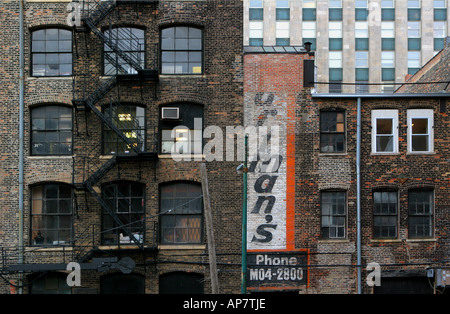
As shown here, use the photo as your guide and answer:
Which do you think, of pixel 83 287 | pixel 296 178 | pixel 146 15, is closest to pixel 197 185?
pixel 296 178

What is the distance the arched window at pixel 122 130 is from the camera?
18.5m

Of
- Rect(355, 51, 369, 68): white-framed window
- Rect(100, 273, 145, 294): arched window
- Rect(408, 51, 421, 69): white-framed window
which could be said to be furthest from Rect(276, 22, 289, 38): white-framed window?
Rect(100, 273, 145, 294): arched window

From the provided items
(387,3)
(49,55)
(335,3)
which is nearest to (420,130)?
(49,55)

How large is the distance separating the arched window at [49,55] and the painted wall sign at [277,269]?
10.7m

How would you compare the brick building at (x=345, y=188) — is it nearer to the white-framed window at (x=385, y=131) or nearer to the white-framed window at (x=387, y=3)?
the white-framed window at (x=385, y=131)

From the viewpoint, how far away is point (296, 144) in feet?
60.7

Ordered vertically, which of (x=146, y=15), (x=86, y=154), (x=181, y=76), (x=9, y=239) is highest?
Result: (x=146, y=15)

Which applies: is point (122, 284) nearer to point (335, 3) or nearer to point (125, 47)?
point (125, 47)

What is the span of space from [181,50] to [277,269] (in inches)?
378

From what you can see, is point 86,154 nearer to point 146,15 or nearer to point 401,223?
point 146,15

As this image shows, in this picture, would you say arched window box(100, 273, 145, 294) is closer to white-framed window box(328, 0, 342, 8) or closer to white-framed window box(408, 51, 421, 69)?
white-framed window box(328, 0, 342, 8)

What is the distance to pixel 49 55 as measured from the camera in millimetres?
18766


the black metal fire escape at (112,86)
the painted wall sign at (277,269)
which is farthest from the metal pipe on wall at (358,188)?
the black metal fire escape at (112,86)

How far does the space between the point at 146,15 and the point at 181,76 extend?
2875 millimetres
